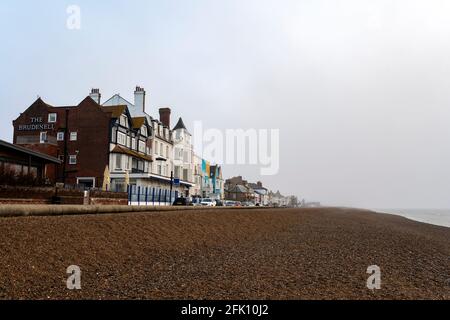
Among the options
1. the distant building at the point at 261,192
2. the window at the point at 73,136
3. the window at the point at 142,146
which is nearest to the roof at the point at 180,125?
the window at the point at 142,146

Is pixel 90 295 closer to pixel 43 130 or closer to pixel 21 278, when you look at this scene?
pixel 21 278

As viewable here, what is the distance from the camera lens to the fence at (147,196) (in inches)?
1545

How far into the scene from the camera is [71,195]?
2766cm

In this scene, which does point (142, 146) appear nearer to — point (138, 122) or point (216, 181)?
point (138, 122)

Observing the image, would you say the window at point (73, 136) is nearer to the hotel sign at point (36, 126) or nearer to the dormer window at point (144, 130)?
the hotel sign at point (36, 126)

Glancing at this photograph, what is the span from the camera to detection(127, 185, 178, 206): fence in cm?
3925

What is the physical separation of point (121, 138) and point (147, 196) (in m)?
11.6

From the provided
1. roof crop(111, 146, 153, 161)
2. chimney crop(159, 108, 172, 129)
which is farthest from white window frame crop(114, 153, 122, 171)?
chimney crop(159, 108, 172, 129)

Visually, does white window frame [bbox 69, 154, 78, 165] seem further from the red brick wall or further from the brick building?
the red brick wall

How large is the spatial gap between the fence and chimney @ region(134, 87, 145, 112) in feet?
54.1

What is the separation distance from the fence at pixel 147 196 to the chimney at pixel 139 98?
16.5 metres

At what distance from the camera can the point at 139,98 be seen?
60.5 m

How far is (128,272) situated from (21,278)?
2.67 metres

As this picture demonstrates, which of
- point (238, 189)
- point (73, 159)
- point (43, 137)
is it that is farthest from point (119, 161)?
point (238, 189)
